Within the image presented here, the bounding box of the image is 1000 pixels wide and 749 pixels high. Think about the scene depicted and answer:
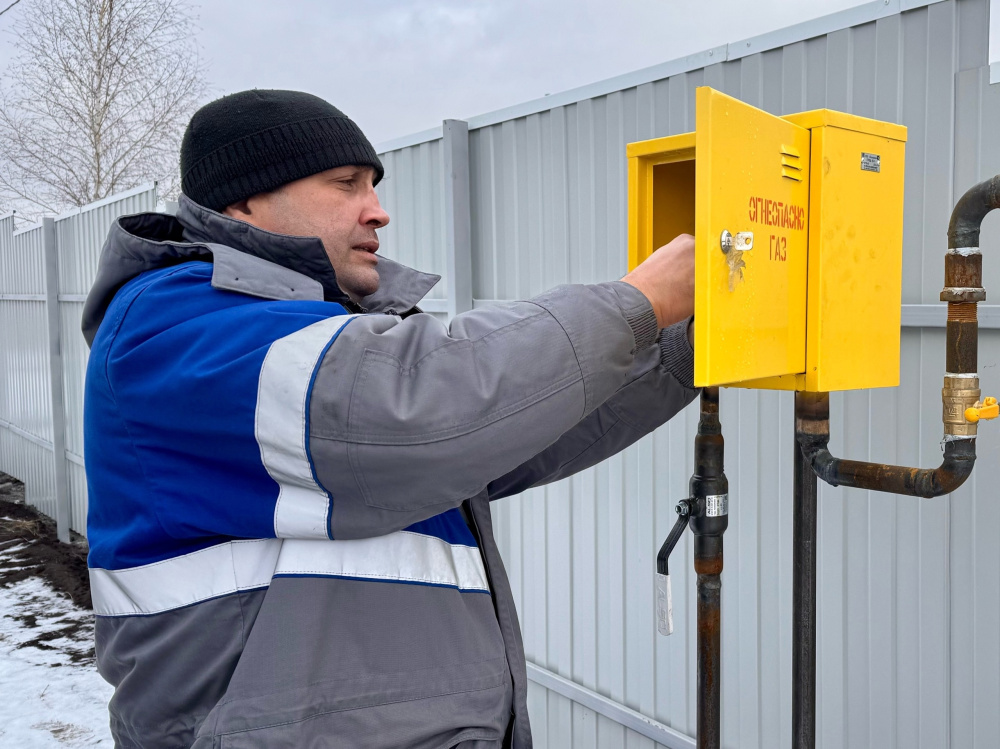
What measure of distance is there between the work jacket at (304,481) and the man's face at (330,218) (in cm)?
14

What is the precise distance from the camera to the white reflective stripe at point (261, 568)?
4.50 ft

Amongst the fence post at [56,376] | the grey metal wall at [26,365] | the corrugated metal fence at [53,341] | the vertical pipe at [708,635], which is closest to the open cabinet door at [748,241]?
the vertical pipe at [708,635]

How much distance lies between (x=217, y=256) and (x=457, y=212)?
2.30 metres

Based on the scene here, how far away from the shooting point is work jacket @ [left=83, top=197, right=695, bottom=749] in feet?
3.89

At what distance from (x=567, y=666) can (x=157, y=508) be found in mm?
2367

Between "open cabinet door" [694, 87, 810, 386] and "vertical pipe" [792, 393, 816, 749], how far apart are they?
287 millimetres

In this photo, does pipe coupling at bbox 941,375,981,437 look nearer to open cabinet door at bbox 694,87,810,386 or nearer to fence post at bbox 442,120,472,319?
open cabinet door at bbox 694,87,810,386

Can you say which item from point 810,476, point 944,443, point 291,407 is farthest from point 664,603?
point 291,407

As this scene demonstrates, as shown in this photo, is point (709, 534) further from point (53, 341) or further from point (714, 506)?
point (53, 341)

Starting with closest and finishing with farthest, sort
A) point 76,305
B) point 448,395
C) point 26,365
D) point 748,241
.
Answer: point 448,395 < point 748,241 < point 76,305 < point 26,365

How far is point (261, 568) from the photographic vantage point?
138cm

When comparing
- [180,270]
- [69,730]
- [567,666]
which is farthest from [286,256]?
[69,730]

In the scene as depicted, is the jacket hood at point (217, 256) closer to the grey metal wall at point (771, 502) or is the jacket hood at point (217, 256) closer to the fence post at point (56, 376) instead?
the grey metal wall at point (771, 502)

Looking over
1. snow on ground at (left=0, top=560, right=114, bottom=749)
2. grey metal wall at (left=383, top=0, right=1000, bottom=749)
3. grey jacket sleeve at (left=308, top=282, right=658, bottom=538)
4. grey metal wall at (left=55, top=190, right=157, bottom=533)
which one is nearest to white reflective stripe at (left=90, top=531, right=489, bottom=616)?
grey jacket sleeve at (left=308, top=282, right=658, bottom=538)
